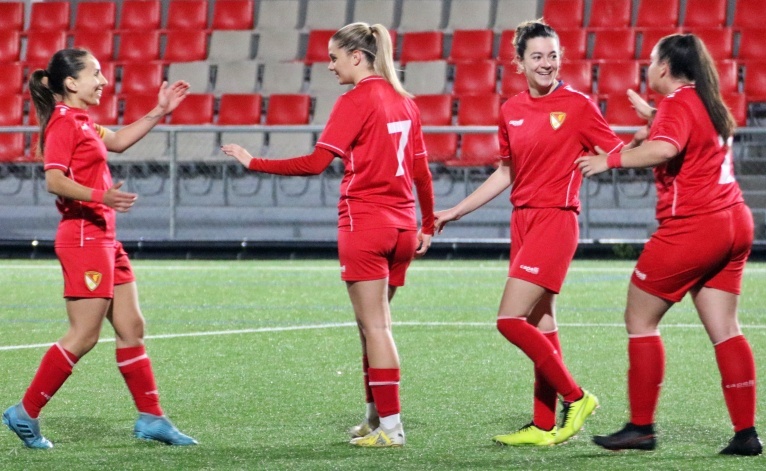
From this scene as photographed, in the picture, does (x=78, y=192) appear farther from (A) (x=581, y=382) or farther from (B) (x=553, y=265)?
(A) (x=581, y=382)

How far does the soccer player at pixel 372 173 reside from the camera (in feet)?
15.8

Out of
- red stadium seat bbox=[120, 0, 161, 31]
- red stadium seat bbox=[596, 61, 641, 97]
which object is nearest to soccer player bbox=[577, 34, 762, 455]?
red stadium seat bbox=[596, 61, 641, 97]

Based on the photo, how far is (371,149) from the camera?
191 inches

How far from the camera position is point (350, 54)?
4.86 m

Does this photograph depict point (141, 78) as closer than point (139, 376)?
No

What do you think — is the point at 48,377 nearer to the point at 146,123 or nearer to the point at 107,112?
the point at 146,123

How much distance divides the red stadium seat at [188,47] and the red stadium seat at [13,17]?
292 cm

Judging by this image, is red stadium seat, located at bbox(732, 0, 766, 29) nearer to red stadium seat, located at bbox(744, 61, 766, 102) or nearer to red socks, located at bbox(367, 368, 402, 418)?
red stadium seat, located at bbox(744, 61, 766, 102)

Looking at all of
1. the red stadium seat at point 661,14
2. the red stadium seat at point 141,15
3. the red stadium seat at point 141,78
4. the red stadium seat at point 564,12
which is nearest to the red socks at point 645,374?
the red stadium seat at point 661,14

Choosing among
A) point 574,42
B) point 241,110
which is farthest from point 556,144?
point 241,110

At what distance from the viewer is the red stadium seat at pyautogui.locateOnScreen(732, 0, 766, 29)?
17250 mm

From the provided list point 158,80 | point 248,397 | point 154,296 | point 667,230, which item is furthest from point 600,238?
point 667,230

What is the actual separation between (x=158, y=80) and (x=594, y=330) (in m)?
11.5

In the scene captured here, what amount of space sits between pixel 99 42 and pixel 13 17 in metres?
1.96
